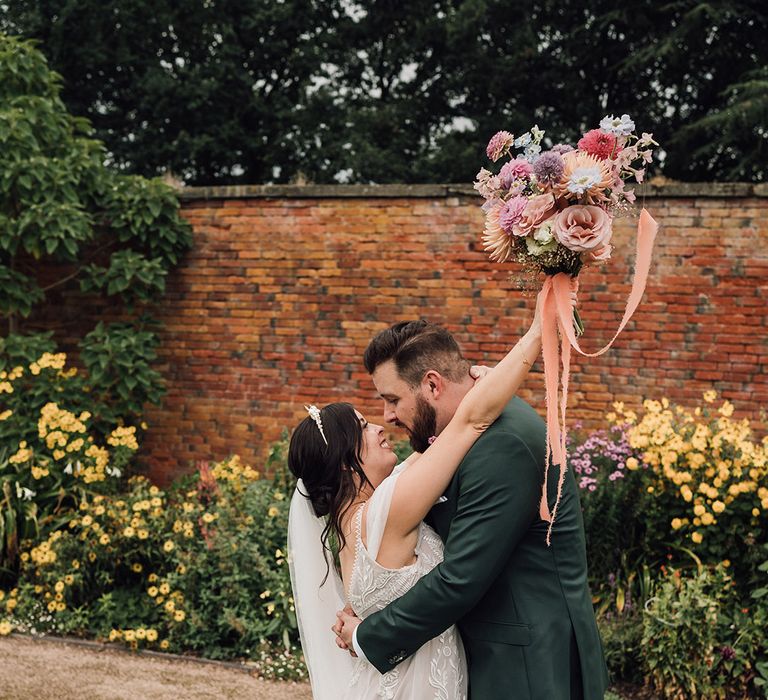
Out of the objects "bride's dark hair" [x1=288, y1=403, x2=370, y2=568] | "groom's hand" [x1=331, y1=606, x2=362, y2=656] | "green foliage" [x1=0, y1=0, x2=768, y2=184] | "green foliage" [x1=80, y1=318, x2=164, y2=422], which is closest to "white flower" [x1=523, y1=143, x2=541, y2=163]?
"bride's dark hair" [x1=288, y1=403, x2=370, y2=568]

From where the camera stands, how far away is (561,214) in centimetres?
224

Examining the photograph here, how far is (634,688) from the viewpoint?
5.09 m

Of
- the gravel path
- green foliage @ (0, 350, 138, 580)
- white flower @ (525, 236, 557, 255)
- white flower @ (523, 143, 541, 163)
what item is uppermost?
white flower @ (523, 143, 541, 163)

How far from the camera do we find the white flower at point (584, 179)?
222 cm

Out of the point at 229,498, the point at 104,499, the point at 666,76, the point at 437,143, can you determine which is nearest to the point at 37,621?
the point at 104,499

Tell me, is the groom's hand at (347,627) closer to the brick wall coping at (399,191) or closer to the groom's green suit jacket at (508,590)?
the groom's green suit jacket at (508,590)

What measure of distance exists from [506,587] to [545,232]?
101 centimetres

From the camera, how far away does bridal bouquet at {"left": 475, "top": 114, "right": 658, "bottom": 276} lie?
2.24 meters

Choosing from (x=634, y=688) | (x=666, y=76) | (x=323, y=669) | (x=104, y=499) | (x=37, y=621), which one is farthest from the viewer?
(x=666, y=76)

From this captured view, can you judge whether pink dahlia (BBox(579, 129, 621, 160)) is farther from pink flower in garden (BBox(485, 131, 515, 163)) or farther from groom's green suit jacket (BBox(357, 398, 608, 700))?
groom's green suit jacket (BBox(357, 398, 608, 700))

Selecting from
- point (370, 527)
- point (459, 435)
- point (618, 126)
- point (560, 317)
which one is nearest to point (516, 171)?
point (618, 126)

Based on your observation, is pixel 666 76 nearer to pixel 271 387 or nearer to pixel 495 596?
pixel 271 387

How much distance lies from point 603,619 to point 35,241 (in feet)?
17.4

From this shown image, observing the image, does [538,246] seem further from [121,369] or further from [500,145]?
[121,369]
